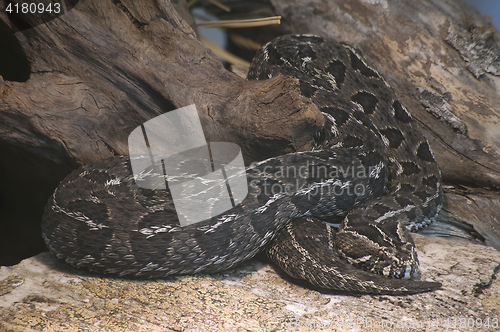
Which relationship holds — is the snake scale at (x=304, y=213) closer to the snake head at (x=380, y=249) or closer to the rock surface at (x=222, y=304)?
the snake head at (x=380, y=249)

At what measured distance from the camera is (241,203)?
359 centimetres

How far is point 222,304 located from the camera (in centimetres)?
299

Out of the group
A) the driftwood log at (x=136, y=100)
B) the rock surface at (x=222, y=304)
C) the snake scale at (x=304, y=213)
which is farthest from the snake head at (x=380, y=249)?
the driftwood log at (x=136, y=100)

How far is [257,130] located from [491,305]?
2.54 metres

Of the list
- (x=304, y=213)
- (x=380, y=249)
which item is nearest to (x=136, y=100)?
(x=304, y=213)

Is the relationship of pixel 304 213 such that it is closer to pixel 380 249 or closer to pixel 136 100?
pixel 380 249

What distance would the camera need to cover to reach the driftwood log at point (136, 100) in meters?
3.61

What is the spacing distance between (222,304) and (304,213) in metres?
1.46

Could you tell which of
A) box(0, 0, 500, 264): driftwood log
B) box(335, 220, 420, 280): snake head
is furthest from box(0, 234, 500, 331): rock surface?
box(0, 0, 500, 264): driftwood log

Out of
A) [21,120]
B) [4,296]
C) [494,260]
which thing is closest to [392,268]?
[494,260]

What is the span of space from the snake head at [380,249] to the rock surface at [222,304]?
25 cm

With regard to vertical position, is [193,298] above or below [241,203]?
below

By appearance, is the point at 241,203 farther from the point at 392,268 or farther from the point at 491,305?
the point at 491,305

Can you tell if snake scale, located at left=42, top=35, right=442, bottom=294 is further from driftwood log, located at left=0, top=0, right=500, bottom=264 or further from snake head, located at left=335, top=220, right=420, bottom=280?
driftwood log, located at left=0, top=0, right=500, bottom=264
